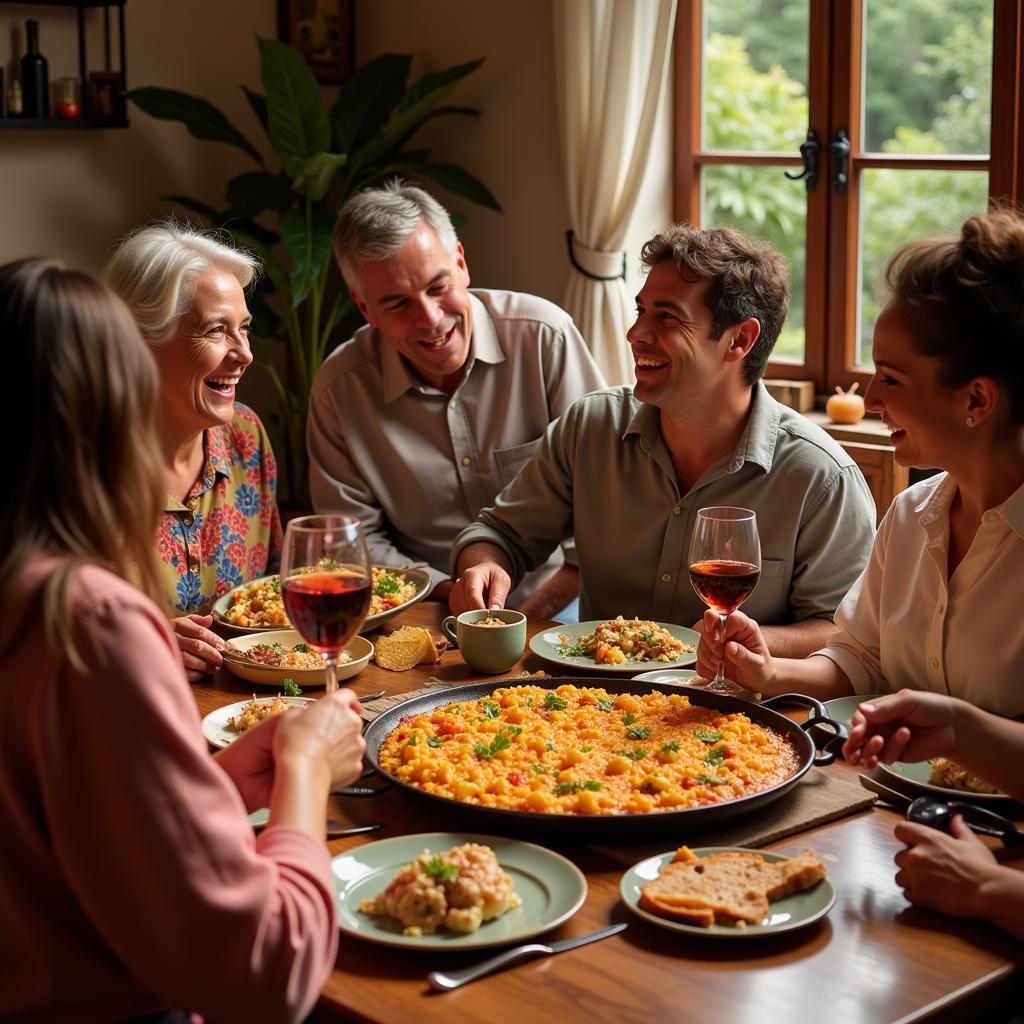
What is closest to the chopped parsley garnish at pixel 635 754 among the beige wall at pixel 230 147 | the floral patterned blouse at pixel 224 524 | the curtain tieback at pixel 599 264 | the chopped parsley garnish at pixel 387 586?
the chopped parsley garnish at pixel 387 586

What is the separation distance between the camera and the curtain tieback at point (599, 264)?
457 centimetres

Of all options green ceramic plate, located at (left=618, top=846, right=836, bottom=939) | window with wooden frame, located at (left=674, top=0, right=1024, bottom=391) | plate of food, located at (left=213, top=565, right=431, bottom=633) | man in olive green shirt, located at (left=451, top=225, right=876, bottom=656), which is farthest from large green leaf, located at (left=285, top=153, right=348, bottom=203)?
green ceramic plate, located at (left=618, top=846, right=836, bottom=939)

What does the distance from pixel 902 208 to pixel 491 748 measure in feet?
9.43

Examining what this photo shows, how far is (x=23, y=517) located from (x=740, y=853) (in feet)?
2.82

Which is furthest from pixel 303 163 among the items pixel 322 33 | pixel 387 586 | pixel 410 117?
pixel 387 586

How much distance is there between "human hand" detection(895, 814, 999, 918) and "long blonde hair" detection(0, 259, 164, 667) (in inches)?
34.4

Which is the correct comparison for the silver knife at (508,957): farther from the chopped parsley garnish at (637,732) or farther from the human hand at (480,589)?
the human hand at (480,589)

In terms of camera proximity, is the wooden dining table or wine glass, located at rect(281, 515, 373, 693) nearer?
the wooden dining table

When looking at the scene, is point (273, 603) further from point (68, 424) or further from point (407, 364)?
point (68, 424)

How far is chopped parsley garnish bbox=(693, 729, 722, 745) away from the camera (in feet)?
6.01

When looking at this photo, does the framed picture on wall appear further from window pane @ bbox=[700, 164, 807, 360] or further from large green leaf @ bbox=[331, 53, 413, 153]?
window pane @ bbox=[700, 164, 807, 360]

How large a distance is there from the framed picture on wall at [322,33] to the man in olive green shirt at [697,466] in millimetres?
2972

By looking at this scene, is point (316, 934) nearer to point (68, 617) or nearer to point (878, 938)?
point (68, 617)

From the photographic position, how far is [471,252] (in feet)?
17.1
